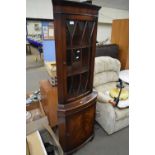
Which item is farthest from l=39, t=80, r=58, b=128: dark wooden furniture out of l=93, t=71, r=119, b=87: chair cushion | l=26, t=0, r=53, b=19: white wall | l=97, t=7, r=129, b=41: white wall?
l=97, t=7, r=129, b=41: white wall

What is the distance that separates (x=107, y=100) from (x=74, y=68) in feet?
2.59

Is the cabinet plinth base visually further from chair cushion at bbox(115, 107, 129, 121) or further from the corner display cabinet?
chair cushion at bbox(115, 107, 129, 121)

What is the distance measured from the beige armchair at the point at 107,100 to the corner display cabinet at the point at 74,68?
11.9 inches

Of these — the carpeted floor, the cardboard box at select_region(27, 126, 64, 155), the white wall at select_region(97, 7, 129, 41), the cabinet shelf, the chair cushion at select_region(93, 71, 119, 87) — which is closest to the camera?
the cardboard box at select_region(27, 126, 64, 155)

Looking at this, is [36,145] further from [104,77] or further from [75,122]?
[104,77]

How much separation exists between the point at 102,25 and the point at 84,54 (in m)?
7.20

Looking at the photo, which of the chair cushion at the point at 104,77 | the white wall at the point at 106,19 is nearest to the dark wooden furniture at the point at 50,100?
the chair cushion at the point at 104,77

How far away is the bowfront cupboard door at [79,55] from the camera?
4.25 feet

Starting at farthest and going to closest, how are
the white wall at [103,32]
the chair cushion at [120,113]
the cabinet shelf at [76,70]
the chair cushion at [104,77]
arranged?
1. the white wall at [103,32]
2. the chair cushion at [104,77]
3. the chair cushion at [120,113]
4. the cabinet shelf at [76,70]

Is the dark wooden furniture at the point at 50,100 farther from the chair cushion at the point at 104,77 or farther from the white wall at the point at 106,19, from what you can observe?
the white wall at the point at 106,19

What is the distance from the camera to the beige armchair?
1.95 metres
